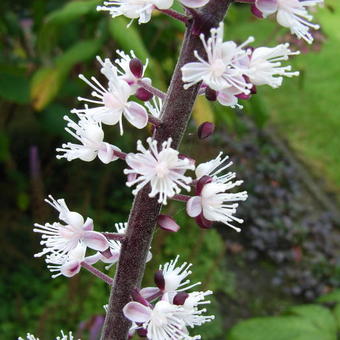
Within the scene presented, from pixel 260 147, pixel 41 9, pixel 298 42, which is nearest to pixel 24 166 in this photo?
pixel 41 9

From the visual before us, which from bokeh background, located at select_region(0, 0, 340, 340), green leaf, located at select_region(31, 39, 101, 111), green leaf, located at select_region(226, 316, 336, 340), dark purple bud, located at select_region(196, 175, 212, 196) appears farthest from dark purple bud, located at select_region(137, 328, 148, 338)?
green leaf, located at select_region(31, 39, 101, 111)

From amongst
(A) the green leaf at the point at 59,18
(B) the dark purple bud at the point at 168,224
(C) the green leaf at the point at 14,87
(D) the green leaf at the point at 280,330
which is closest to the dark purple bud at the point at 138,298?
(B) the dark purple bud at the point at 168,224

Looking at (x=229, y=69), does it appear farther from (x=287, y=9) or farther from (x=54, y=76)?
(x=54, y=76)

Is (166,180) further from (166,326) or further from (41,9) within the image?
(41,9)

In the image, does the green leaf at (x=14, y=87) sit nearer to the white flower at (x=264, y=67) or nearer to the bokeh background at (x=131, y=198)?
the bokeh background at (x=131, y=198)

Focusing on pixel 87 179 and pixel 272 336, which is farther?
pixel 87 179

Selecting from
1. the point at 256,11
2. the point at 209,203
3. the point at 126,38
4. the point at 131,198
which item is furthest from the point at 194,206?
the point at 131,198
